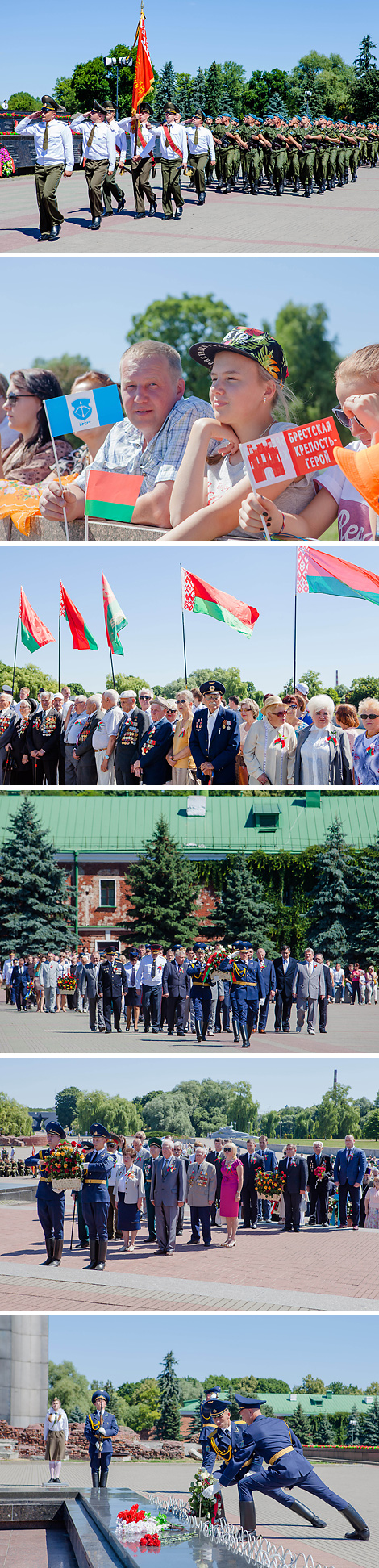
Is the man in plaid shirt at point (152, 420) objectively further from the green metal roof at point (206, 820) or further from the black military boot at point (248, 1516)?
the black military boot at point (248, 1516)

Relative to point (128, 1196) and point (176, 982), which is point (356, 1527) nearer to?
point (128, 1196)

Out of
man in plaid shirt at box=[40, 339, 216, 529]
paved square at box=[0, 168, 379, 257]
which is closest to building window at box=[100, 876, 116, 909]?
man in plaid shirt at box=[40, 339, 216, 529]

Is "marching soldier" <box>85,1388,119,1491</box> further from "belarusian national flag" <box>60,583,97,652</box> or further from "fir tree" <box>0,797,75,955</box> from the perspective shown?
"belarusian national flag" <box>60,583,97,652</box>

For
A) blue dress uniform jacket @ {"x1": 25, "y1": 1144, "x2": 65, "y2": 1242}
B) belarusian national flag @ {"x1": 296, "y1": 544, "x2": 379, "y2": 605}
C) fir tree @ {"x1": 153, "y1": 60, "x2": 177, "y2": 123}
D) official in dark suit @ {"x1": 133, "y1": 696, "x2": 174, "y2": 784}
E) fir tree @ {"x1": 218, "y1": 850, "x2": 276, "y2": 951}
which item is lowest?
blue dress uniform jacket @ {"x1": 25, "y1": 1144, "x2": 65, "y2": 1242}

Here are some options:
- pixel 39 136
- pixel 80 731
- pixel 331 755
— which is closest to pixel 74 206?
pixel 39 136

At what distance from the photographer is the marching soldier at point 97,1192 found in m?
8.55

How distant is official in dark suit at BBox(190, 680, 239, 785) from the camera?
29.7 feet

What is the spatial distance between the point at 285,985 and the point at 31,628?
3814 millimetres

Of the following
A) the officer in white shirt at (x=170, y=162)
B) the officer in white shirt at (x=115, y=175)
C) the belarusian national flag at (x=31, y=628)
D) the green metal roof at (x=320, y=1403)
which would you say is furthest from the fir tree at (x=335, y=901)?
the officer in white shirt at (x=170, y=162)

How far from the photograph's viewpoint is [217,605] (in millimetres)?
9820

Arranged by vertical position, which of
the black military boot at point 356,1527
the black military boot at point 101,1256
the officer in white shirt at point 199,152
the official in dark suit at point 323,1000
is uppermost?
the officer in white shirt at point 199,152

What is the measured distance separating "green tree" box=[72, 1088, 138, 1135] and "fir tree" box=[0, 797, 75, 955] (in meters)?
2.05

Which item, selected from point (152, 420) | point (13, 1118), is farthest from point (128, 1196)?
point (152, 420)

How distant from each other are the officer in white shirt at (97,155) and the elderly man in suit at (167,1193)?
824 centimetres
